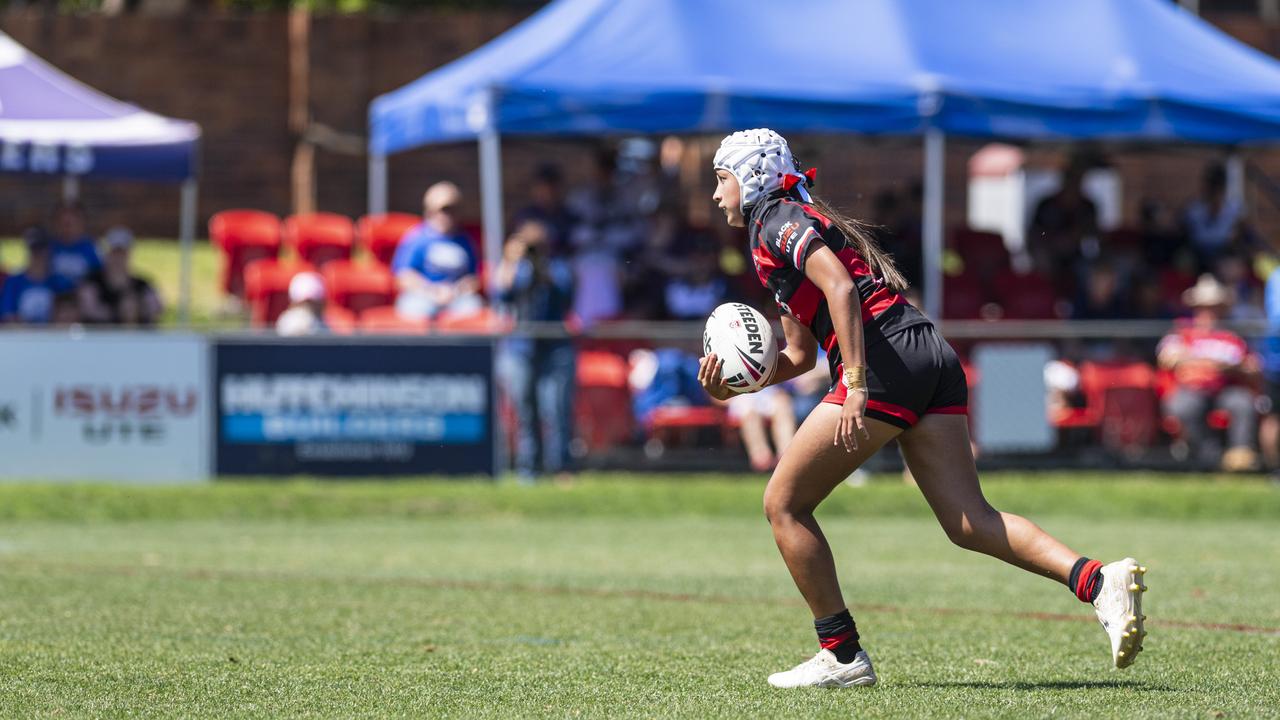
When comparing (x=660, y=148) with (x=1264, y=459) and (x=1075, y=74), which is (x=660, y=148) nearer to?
(x=1075, y=74)

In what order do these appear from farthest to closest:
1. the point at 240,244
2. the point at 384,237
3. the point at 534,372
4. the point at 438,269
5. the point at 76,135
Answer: the point at 240,244
the point at 384,237
the point at 76,135
the point at 438,269
the point at 534,372

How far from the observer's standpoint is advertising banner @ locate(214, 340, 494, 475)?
48.5 feet

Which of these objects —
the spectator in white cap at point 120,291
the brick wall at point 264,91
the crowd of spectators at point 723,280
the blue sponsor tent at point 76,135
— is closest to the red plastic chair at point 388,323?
the crowd of spectators at point 723,280

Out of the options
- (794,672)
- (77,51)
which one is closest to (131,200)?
(77,51)

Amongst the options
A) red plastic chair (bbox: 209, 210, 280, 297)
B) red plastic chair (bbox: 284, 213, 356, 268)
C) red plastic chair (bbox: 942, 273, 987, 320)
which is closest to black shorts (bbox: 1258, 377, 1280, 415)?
red plastic chair (bbox: 942, 273, 987, 320)

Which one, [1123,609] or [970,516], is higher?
[970,516]

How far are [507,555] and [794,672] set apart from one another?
5.73m

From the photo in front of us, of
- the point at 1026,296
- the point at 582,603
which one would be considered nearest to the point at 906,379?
the point at 582,603

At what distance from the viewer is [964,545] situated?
6.65 metres

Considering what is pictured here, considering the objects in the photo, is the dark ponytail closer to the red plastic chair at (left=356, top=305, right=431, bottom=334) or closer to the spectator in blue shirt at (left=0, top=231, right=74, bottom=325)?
the red plastic chair at (left=356, top=305, right=431, bottom=334)

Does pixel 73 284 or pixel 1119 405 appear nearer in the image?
pixel 1119 405

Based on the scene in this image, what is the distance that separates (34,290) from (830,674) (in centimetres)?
1204

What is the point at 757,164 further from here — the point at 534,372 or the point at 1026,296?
the point at 1026,296

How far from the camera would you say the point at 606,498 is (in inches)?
594
